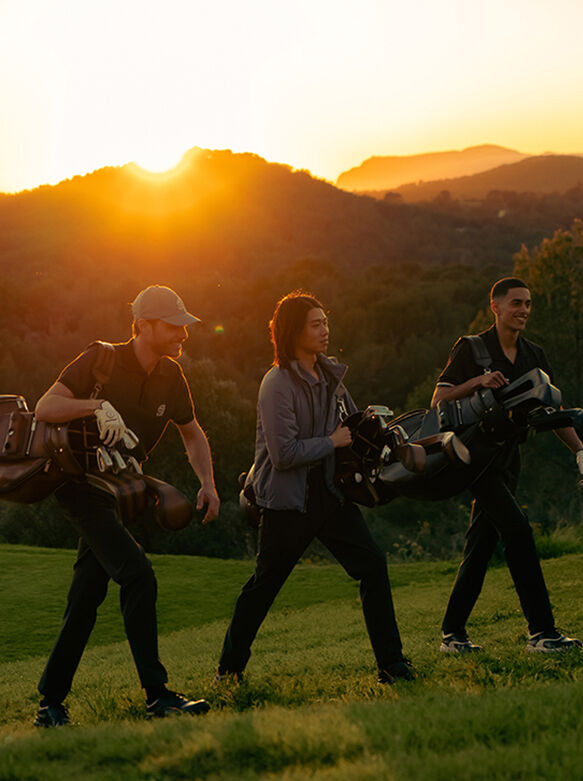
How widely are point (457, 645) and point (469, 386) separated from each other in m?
1.88

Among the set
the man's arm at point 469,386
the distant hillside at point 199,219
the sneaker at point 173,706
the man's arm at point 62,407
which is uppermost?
the distant hillside at point 199,219

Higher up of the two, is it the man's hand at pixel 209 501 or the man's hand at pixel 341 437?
the man's hand at pixel 341 437

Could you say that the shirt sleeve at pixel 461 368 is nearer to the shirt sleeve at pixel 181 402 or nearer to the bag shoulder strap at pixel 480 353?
the bag shoulder strap at pixel 480 353

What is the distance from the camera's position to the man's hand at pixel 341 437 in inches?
216

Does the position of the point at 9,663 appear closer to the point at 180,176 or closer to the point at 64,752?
the point at 64,752

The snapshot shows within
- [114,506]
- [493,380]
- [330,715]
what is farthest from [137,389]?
[493,380]

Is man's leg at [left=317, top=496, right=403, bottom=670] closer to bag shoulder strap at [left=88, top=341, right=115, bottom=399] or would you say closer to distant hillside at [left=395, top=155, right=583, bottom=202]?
bag shoulder strap at [left=88, top=341, right=115, bottom=399]

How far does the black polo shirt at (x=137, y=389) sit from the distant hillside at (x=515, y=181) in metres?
138

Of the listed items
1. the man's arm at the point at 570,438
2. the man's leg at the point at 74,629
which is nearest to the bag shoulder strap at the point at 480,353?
the man's arm at the point at 570,438

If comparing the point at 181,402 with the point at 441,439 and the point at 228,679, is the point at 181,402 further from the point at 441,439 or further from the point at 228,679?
the point at 228,679

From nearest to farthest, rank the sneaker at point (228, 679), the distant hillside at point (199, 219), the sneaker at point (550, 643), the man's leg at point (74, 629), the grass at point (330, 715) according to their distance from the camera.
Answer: the grass at point (330, 715)
the man's leg at point (74, 629)
the sneaker at point (228, 679)
the sneaker at point (550, 643)
the distant hillside at point (199, 219)

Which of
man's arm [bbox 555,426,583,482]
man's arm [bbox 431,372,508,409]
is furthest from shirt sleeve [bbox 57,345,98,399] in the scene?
man's arm [bbox 555,426,583,482]

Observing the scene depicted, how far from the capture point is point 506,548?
648 cm

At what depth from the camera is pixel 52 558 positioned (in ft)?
55.9
